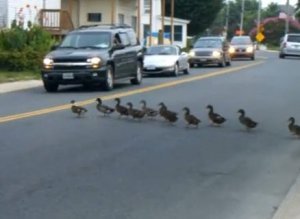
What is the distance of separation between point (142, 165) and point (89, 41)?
47.8ft

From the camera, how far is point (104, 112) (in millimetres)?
17328

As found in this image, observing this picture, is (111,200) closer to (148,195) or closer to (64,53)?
(148,195)

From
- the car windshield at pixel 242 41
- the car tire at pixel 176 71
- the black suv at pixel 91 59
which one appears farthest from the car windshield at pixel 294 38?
the black suv at pixel 91 59

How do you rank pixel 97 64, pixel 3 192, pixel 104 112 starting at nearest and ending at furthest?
pixel 3 192, pixel 104 112, pixel 97 64

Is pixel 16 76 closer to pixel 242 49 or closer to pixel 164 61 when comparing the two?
pixel 164 61

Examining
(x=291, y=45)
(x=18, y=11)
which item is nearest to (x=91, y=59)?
(x=18, y=11)

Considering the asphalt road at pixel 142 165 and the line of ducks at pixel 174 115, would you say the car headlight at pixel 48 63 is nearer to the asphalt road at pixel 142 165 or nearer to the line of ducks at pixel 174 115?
the asphalt road at pixel 142 165

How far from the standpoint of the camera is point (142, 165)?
1139 centimetres

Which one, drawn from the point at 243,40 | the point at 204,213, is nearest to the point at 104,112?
the point at 204,213

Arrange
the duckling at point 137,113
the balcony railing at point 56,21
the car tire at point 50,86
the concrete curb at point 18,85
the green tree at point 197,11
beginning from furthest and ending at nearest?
the green tree at point 197,11 < the balcony railing at point 56,21 < the concrete curb at point 18,85 < the car tire at point 50,86 < the duckling at point 137,113

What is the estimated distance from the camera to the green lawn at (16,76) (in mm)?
29084

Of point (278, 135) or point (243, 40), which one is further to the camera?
point (243, 40)

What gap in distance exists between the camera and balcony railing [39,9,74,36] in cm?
4194

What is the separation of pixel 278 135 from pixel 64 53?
10.7 m
